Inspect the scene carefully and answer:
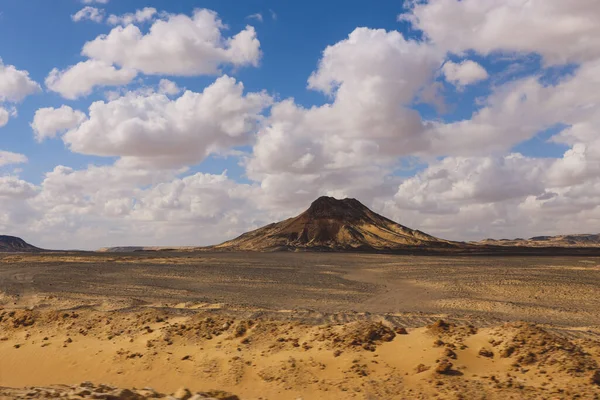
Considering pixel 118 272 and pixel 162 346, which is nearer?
pixel 162 346

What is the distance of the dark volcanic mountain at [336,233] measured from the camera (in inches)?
3807

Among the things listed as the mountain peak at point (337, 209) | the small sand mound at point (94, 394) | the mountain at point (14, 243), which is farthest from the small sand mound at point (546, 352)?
the mountain at point (14, 243)

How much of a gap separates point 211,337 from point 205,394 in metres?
4.06

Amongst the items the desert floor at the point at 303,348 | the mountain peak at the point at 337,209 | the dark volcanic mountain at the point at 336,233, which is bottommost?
the desert floor at the point at 303,348

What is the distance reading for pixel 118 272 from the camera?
3475 centimetres

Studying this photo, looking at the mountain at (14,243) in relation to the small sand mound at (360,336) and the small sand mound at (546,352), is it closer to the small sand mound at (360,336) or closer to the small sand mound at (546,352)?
the small sand mound at (360,336)

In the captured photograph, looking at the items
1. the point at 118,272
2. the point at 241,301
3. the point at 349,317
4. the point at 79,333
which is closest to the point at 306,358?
the point at 349,317

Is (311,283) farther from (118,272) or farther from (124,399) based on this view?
(124,399)

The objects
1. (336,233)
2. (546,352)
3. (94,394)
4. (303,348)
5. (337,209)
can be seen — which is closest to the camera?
(94,394)

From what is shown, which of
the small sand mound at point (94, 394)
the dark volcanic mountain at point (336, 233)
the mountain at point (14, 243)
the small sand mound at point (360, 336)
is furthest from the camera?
the mountain at point (14, 243)

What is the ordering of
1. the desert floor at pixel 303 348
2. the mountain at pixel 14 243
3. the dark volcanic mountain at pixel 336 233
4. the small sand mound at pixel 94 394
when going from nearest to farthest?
the small sand mound at pixel 94 394, the desert floor at pixel 303 348, the dark volcanic mountain at pixel 336 233, the mountain at pixel 14 243

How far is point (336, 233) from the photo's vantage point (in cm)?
10800

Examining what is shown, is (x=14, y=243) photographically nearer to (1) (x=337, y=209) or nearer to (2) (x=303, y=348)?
(1) (x=337, y=209)

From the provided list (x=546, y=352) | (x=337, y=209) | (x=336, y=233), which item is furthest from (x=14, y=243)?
(x=546, y=352)
